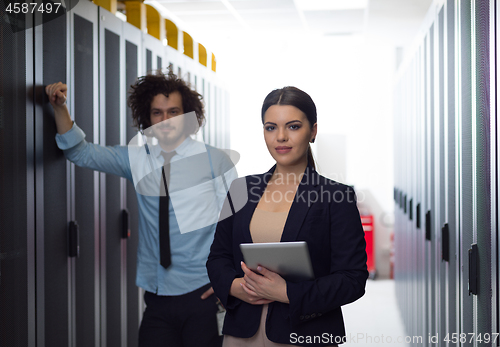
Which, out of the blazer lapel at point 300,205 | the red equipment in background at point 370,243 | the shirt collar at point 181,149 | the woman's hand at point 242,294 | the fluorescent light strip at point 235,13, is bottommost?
the red equipment in background at point 370,243

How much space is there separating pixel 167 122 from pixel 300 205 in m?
0.88

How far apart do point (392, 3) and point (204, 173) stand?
2.81m

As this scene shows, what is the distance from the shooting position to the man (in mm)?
1847

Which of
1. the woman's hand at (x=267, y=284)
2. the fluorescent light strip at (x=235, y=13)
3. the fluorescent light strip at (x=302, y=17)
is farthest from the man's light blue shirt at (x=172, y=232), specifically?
the fluorescent light strip at (x=302, y=17)

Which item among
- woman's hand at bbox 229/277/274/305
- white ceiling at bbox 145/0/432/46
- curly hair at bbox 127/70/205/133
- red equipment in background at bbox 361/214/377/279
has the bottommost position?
red equipment in background at bbox 361/214/377/279

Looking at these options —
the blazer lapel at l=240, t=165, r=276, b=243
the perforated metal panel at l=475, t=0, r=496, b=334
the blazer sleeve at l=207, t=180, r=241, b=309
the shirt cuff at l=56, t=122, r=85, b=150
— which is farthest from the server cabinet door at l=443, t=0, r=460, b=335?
the shirt cuff at l=56, t=122, r=85, b=150

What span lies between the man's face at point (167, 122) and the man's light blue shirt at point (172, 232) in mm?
43

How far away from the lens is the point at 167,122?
6.52 feet

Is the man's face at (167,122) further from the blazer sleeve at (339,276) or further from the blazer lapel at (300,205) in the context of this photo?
the blazer sleeve at (339,276)

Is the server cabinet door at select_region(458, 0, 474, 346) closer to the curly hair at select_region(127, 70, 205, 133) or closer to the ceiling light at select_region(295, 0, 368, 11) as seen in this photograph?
the curly hair at select_region(127, 70, 205, 133)

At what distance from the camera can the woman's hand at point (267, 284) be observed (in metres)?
1.28

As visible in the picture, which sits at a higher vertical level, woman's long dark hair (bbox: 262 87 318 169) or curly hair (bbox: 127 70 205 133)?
curly hair (bbox: 127 70 205 133)

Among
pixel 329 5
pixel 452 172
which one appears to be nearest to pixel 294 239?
pixel 452 172
